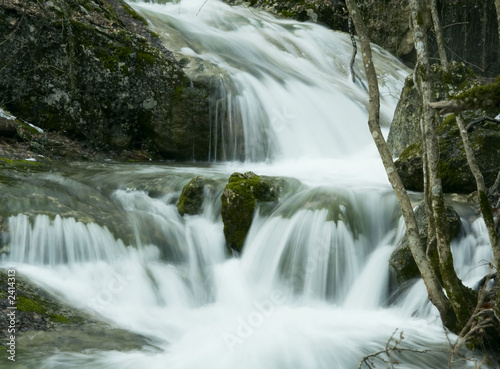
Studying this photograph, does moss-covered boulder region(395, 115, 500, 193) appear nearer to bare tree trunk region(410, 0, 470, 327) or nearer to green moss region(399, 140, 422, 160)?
green moss region(399, 140, 422, 160)

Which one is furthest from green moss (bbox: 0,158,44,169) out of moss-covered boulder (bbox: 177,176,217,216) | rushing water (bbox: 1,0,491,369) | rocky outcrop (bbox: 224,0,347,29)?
rocky outcrop (bbox: 224,0,347,29)

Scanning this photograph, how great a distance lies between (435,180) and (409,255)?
5.93 ft

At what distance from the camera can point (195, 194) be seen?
312 inches

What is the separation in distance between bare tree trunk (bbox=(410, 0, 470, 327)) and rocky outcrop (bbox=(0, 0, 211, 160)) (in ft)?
22.5

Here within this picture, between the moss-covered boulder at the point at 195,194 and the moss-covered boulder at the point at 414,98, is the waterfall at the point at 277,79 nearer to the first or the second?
the moss-covered boulder at the point at 414,98

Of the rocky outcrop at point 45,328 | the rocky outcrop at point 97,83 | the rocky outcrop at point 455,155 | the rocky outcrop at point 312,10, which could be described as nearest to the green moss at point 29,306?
the rocky outcrop at point 45,328

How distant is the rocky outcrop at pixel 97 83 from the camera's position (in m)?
9.94

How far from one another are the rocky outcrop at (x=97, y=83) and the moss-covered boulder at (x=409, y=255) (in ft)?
18.5

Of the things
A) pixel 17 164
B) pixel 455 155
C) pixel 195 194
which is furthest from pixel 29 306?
pixel 455 155

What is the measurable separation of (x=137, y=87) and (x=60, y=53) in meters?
1.52

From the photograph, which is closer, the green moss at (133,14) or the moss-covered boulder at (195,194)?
the moss-covered boulder at (195,194)

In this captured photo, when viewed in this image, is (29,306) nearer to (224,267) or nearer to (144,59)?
(224,267)

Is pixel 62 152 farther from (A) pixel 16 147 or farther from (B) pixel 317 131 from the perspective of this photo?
(B) pixel 317 131

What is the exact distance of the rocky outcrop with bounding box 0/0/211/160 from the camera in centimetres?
994
